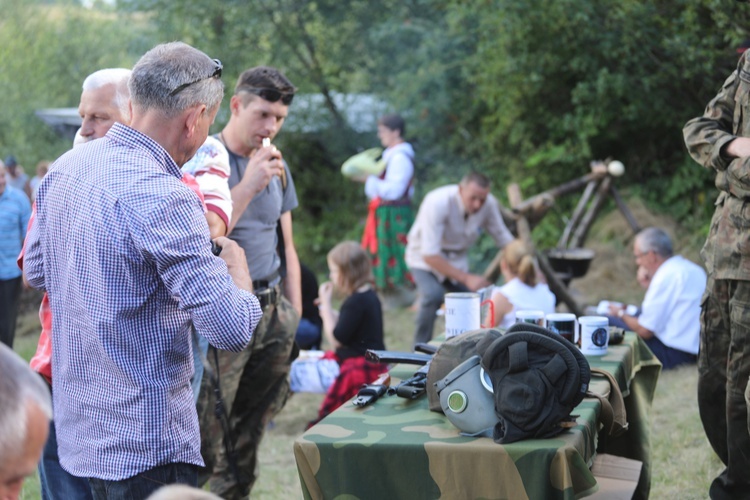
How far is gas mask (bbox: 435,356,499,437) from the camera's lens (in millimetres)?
2459

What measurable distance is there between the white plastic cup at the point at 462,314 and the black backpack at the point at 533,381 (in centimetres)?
91

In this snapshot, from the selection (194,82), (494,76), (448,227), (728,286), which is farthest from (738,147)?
(494,76)

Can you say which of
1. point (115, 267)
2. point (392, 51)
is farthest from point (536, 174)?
point (115, 267)

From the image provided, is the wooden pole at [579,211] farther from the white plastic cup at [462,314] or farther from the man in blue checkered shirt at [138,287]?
the man in blue checkered shirt at [138,287]

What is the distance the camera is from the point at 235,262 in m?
2.35

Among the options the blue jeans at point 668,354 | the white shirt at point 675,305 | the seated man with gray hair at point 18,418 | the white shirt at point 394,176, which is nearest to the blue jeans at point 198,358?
the seated man with gray hair at point 18,418

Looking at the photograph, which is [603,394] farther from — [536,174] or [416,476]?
[536,174]

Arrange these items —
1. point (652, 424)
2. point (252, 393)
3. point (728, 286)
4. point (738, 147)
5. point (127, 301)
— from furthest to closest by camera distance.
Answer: point (652, 424)
point (252, 393)
point (728, 286)
point (738, 147)
point (127, 301)

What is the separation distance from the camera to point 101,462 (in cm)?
220

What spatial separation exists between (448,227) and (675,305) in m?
1.81

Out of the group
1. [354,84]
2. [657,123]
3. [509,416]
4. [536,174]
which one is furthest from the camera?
[354,84]

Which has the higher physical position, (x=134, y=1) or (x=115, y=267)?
(x=134, y=1)

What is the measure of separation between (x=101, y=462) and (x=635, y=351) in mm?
2466

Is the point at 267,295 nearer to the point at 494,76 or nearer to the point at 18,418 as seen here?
the point at 18,418
